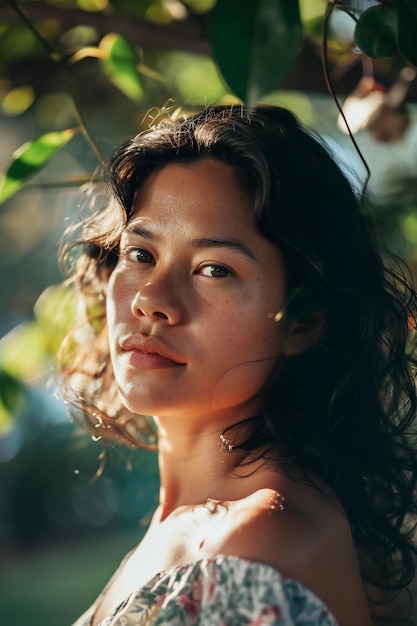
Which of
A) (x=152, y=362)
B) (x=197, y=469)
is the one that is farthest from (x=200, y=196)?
(x=197, y=469)

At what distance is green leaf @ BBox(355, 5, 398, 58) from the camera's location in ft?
2.27

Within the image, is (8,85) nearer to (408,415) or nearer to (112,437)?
(112,437)

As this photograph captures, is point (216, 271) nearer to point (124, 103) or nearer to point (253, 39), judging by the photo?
point (253, 39)

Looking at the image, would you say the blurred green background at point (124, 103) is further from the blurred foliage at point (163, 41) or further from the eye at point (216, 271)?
the eye at point (216, 271)

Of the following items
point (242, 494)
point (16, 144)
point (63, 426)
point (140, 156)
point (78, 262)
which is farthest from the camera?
point (16, 144)

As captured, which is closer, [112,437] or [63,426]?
[112,437]

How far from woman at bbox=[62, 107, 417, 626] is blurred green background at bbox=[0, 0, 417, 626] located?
9cm

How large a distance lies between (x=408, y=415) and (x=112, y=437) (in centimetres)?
39

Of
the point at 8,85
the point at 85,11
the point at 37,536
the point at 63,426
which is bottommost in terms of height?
the point at 37,536

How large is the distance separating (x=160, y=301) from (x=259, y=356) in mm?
105

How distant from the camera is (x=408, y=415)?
88cm

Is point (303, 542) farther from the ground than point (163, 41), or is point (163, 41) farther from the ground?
point (163, 41)

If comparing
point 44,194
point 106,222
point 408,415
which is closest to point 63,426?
point 44,194

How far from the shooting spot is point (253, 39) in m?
0.62
